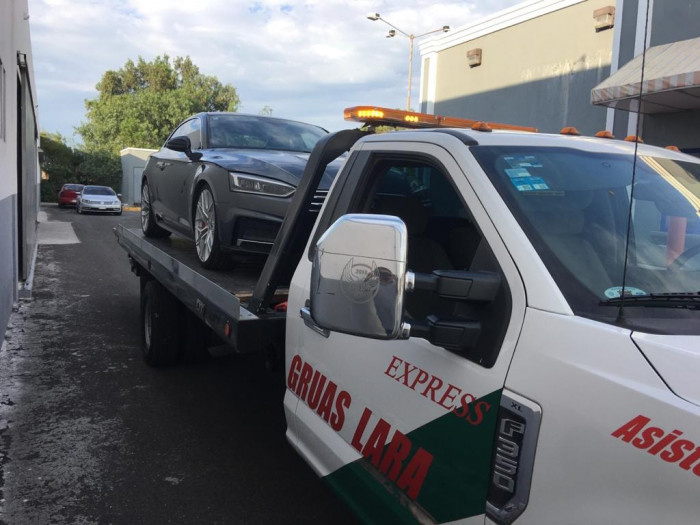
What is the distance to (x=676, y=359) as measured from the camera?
1.42 meters

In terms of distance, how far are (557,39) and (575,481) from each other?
43.9ft

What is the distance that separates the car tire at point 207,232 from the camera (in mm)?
4551

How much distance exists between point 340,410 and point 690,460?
1.47 metres

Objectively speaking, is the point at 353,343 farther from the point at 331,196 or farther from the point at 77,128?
the point at 77,128

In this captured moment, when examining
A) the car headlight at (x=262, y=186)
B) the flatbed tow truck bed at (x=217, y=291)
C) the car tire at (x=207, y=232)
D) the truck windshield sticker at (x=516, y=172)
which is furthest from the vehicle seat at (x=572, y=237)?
the car tire at (x=207, y=232)

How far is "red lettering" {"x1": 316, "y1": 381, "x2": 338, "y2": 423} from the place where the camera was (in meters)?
2.60

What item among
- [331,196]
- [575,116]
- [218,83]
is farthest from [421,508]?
[218,83]

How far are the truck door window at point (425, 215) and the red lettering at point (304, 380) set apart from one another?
67 centimetres

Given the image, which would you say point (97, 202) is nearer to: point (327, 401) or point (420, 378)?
point (327, 401)

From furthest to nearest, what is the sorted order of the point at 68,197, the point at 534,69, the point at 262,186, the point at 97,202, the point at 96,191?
1. the point at 68,197
2. the point at 96,191
3. the point at 97,202
4. the point at 534,69
5. the point at 262,186

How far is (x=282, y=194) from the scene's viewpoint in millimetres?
4406

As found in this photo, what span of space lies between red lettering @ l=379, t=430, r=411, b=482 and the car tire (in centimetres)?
262

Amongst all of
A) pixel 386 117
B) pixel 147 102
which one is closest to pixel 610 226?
pixel 386 117

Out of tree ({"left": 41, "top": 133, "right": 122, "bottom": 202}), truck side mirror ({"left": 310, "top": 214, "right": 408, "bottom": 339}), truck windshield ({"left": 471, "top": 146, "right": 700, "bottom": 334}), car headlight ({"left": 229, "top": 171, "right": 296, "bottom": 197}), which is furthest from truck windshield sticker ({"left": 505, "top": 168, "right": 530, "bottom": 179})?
tree ({"left": 41, "top": 133, "right": 122, "bottom": 202})
